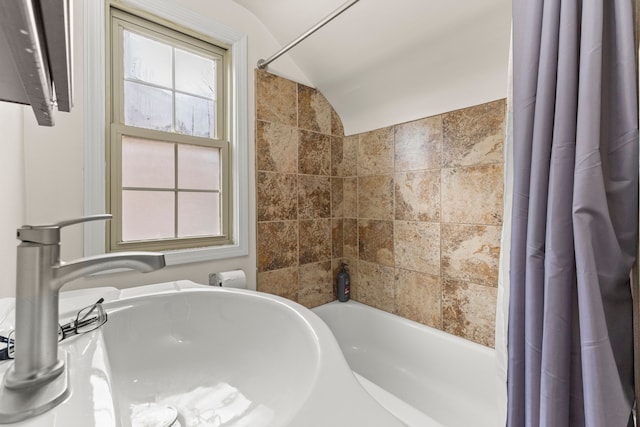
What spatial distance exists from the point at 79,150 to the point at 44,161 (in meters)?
0.11

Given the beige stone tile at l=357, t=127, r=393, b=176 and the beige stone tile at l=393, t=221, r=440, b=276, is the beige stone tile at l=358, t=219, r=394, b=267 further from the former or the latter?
the beige stone tile at l=357, t=127, r=393, b=176

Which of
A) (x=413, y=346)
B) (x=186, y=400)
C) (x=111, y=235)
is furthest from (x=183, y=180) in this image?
(x=413, y=346)

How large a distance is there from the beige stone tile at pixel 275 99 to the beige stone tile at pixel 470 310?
1.32m

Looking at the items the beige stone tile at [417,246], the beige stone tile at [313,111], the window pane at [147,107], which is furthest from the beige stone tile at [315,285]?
the window pane at [147,107]

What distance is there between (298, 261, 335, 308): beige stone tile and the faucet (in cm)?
142

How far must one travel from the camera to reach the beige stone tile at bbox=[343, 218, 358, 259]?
2.02 metres

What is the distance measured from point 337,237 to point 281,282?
0.55m

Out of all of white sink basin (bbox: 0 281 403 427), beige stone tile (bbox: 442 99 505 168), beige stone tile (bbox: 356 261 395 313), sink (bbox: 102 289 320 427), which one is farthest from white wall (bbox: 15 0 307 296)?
beige stone tile (bbox: 442 99 505 168)

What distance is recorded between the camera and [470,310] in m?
1.46

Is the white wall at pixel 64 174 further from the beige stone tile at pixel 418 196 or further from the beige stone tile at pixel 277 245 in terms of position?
the beige stone tile at pixel 418 196

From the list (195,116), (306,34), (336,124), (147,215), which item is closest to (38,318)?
(147,215)

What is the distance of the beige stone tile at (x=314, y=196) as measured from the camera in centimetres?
181

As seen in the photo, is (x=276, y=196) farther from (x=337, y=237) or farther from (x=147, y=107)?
(x=147, y=107)

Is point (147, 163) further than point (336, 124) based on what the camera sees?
No
